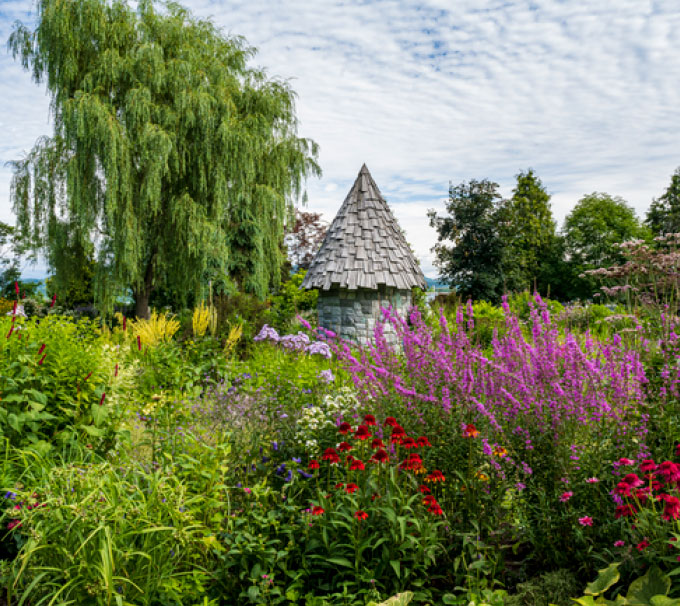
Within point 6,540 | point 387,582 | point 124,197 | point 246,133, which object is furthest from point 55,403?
point 246,133

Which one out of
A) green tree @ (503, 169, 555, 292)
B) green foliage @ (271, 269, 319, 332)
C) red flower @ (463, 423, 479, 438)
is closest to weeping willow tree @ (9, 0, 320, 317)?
green foliage @ (271, 269, 319, 332)

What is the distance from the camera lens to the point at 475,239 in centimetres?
2034

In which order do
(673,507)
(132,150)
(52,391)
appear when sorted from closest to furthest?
1. (673,507)
2. (52,391)
3. (132,150)

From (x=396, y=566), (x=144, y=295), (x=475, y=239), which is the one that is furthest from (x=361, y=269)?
(x=475, y=239)

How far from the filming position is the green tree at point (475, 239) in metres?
20.0

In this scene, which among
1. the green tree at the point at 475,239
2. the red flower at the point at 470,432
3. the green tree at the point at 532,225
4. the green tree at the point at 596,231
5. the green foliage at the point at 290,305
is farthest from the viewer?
the green tree at the point at 596,231

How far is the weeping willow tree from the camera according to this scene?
35.7ft

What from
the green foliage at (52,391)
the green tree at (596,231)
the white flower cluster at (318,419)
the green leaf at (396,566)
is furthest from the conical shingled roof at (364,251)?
the green tree at (596,231)

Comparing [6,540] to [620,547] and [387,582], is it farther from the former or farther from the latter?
[620,547]

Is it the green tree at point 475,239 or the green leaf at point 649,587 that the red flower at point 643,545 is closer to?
the green leaf at point 649,587

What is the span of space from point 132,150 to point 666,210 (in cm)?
2874

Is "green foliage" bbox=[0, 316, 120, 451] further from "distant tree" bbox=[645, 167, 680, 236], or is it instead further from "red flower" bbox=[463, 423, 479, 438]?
"distant tree" bbox=[645, 167, 680, 236]

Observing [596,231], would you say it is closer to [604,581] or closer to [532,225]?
[532,225]

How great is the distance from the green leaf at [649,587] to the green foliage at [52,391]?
293 centimetres
